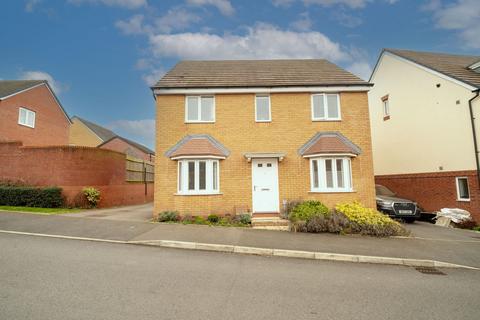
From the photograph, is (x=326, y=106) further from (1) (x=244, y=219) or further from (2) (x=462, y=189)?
(2) (x=462, y=189)

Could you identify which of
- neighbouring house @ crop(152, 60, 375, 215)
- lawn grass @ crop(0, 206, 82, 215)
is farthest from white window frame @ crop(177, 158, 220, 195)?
lawn grass @ crop(0, 206, 82, 215)

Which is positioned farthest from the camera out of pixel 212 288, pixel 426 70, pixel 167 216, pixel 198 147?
pixel 426 70

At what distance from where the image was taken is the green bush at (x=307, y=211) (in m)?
9.52

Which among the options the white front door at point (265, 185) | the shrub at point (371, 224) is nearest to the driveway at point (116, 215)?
the white front door at point (265, 185)

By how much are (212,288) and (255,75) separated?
10.7m

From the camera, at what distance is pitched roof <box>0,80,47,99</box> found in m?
19.9

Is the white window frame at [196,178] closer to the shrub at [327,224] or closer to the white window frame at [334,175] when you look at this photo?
the shrub at [327,224]

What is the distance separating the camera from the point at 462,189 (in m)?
12.6

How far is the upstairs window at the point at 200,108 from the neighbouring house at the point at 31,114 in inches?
628

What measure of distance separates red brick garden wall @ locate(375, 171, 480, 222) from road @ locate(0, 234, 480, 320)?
7924 millimetres

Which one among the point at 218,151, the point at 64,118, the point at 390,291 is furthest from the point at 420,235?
the point at 64,118

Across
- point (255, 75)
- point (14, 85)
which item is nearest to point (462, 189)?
point (255, 75)

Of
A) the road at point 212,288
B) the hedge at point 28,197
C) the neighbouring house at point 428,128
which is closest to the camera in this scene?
the road at point 212,288

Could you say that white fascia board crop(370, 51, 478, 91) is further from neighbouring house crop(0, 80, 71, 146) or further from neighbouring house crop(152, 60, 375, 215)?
neighbouring house crop(0, 80, 71, 146)
